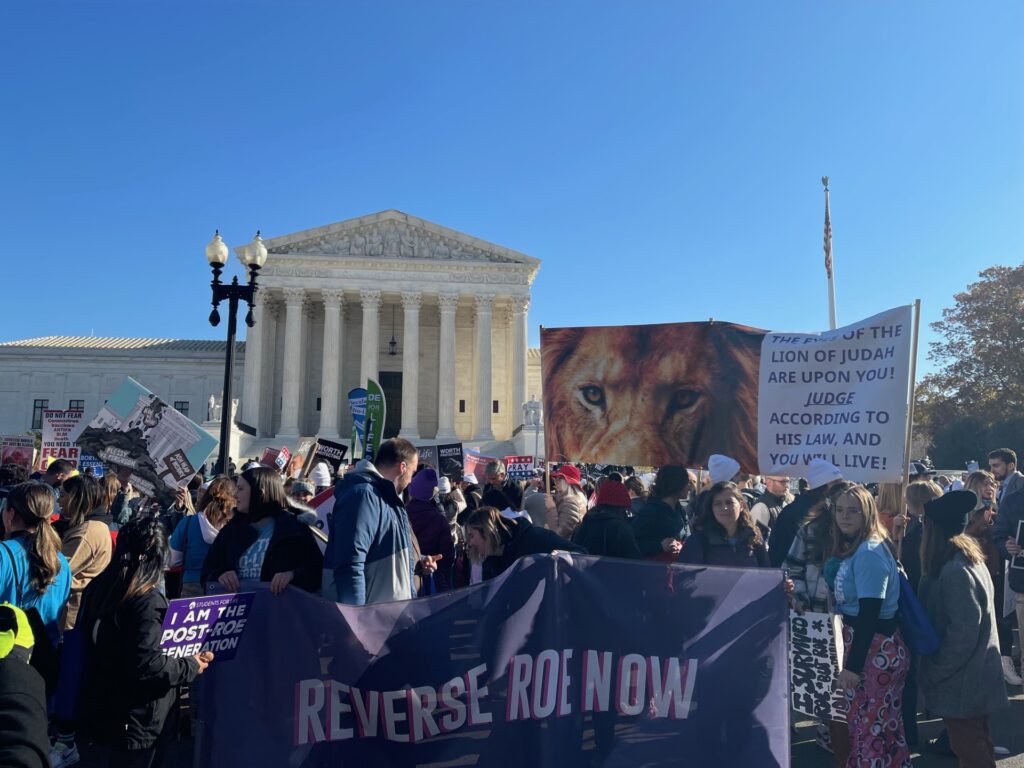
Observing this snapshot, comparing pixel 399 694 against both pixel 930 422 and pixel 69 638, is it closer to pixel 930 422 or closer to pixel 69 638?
pixel 69 638

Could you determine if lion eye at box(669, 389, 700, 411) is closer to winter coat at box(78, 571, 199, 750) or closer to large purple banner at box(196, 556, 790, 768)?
large purple banner at box(196, 556, 790, 768)

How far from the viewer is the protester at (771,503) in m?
7.15

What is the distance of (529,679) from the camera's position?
12.7ft

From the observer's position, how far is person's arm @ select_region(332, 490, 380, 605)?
421 centimetres

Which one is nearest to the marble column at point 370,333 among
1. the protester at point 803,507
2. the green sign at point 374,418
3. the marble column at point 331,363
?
the marble column at point 331,363

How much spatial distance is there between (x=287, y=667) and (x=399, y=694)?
0.68m

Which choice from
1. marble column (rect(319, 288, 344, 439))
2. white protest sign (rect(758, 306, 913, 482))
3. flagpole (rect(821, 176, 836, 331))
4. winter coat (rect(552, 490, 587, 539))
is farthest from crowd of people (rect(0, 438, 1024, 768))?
marble column (rect(319, 288, 344, 439))

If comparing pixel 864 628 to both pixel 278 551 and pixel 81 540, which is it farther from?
pixel 81 540

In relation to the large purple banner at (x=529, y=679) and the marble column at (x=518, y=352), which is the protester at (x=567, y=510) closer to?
the large purple banner at (x=529, y=679)

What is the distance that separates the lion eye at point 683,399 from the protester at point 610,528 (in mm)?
1392

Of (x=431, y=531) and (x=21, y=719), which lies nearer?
(x=21, y=719)

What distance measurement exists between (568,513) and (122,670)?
5.02m

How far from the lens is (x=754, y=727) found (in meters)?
3.97

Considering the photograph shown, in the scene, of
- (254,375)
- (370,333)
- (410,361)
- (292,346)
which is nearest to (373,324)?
(370,333)
